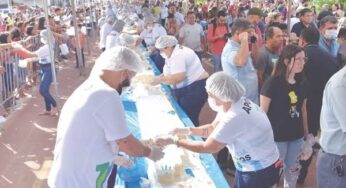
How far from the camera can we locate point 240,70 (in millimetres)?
3824

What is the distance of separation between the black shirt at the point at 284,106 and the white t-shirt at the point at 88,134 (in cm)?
134

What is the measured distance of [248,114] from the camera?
93.2 inches

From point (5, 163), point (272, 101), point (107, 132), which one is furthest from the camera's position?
point (5, 163)

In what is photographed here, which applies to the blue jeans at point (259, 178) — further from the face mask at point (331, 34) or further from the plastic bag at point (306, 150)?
the face mask at point (331, 34)

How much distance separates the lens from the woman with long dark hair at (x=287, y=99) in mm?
2982

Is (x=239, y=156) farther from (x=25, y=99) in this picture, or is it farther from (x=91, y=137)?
(x=25, y=99)

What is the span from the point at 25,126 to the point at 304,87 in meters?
4.60

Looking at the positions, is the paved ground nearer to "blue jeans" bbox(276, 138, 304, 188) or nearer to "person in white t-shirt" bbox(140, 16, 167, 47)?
"blue jeans" bbox(276, 138, 304, 188)

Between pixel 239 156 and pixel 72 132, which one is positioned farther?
pixel 239 156

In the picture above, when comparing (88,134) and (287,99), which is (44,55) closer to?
(287,99)

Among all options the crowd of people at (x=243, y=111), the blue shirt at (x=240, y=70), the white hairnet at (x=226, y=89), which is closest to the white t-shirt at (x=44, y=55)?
the crowd of people at (x=243, y=111)

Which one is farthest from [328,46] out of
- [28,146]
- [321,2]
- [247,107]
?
[321,2]

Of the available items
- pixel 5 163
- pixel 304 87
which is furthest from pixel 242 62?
pixel 5 163

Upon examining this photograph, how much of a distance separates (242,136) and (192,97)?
7.33 feet
